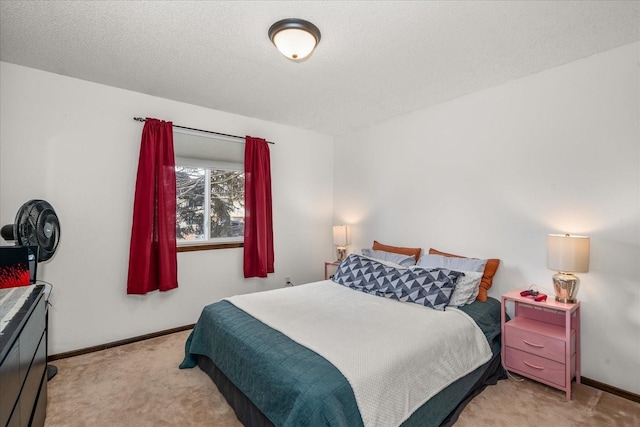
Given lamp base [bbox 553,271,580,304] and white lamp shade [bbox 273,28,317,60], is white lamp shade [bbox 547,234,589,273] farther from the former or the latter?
white lamp shade [bbox 273,28,317,60]

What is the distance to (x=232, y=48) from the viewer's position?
7.33 ft

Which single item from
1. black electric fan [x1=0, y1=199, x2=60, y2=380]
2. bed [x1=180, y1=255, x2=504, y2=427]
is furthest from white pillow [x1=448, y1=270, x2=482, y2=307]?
black electric fan [x1=0, y1=199, x2=60, y2=380]

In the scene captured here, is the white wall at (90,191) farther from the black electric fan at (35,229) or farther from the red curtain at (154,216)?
the black electric fan at (35,229)

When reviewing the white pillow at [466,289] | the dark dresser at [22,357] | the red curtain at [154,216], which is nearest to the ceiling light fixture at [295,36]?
the red curtain at [154,216]

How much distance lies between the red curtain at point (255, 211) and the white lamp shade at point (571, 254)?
280 centimetres

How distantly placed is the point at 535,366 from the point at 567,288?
1.99 ft

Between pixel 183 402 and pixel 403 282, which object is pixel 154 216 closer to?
pixel 183 402

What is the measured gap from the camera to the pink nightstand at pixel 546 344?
2105 millimetres

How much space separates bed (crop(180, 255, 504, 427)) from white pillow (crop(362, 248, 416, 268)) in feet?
1.50

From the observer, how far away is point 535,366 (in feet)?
7.26

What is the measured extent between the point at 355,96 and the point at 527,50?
4.73 ft

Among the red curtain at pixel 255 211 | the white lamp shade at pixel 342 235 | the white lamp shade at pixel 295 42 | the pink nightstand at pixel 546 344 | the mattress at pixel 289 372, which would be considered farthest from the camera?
the white lamp shade at pixel 342 235

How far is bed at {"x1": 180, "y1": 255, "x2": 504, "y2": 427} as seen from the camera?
1.45 m

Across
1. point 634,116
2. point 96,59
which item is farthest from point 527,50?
point 96,59
